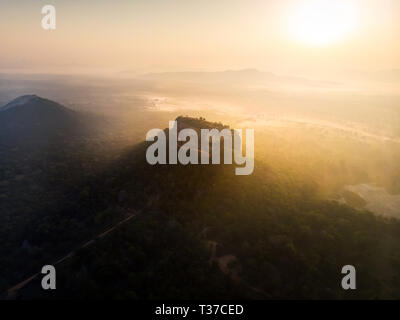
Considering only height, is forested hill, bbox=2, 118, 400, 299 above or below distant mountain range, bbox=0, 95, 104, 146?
below

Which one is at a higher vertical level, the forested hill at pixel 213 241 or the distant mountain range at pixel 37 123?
the distant mountain range at pixel 37 123

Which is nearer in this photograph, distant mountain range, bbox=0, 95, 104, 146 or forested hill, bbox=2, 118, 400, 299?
forested hill, bbox=2, 118, 400, 299

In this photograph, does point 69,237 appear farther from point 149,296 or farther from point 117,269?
point 149,296

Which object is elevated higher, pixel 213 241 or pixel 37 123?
pixel 37 123

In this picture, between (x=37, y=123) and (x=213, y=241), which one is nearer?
(x=213, y=241)

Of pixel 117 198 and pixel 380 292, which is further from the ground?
pixel 117 198

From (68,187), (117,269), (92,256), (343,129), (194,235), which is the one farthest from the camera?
(343,129)

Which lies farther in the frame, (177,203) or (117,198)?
(117,198)

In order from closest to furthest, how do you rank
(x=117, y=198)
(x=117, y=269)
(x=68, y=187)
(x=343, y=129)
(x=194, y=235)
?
(x=117, y=269) < (x=194, y=235) < (x=117, y=198) < (x=68, y=187) < (x=343, y=129)

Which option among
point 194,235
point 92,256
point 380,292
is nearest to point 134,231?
point 92,256

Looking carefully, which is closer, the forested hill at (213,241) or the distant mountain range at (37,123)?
the forested hill at (213,241)
